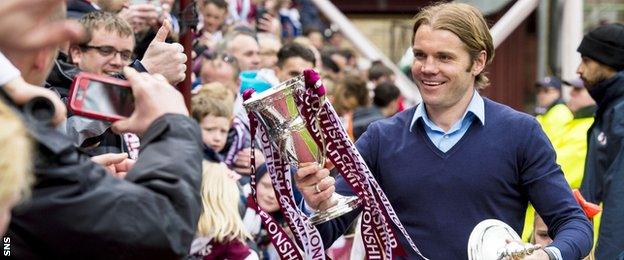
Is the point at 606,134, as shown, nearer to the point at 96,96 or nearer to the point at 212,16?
the point at 212,16

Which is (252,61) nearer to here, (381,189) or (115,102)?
(381,189)

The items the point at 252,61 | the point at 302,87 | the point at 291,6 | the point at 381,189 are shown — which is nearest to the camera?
the point at 302,87

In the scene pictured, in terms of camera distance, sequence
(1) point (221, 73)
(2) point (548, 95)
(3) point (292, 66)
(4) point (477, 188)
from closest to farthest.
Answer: (4) point (477, 188) < (1) point (221, 73) < (3) point (292, 66) < (2) point (548, 95)

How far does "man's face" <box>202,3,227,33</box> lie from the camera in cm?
1116

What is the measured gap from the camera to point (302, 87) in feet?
14.0

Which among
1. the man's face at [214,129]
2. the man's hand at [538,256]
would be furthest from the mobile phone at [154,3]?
the man's hand at [538,256]

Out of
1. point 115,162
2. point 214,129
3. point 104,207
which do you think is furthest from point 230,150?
point 104,207

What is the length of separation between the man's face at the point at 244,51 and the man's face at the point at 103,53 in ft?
13.6

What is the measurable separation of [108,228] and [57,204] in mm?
122

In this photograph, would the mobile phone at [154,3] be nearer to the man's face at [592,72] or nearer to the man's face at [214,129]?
the man's face at [214,129]

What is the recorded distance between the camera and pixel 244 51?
10.2 metres

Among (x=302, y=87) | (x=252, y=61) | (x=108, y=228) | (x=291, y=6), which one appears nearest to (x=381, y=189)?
(x=302, y=87)

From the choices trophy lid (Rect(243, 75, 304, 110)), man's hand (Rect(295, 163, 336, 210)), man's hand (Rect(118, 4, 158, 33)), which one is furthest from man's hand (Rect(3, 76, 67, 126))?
man's hand (Rect(118, 4, 158, 33))

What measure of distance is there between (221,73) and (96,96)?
6.11 m
